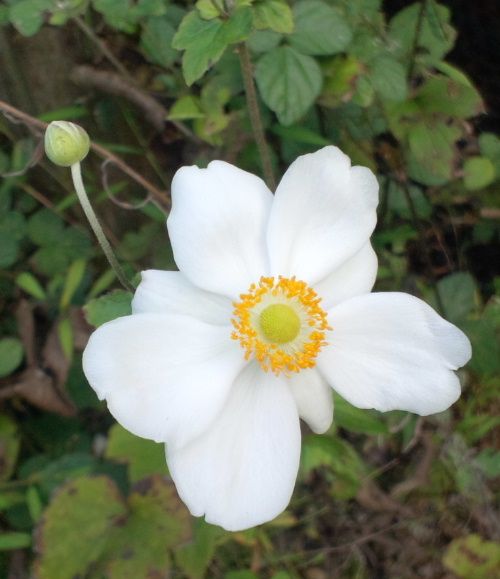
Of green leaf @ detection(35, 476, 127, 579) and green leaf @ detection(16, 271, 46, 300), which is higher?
green leaf @ detection(16, 271, 46, 300)

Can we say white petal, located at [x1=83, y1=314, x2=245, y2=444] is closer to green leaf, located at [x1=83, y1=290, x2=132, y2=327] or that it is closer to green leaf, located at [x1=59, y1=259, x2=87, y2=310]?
green leaf, located at [x1=83, y1=290, x2=132, y2=327]

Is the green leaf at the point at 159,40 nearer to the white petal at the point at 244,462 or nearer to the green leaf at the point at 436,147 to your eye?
the green leaf at the point at 436,147

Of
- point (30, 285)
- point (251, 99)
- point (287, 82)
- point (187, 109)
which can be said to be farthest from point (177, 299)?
point (30, 285)

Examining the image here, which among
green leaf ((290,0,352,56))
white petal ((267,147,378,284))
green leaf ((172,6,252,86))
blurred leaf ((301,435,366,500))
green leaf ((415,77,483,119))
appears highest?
green leaf ((172,6,252,86))

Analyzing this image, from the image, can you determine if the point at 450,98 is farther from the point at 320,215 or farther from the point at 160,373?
the point at 160,373

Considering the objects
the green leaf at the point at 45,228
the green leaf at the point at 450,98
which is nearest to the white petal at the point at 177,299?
the green leaf at the point at 450,98

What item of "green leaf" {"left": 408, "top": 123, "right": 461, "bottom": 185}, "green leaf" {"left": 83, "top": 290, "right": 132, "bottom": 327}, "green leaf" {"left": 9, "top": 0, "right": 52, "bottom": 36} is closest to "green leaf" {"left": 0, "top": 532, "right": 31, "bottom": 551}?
"green leaf" {"left": 83, "top": 290, "right": 132, "bottom": 327}

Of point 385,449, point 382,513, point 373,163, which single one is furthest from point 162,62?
point 382,513
